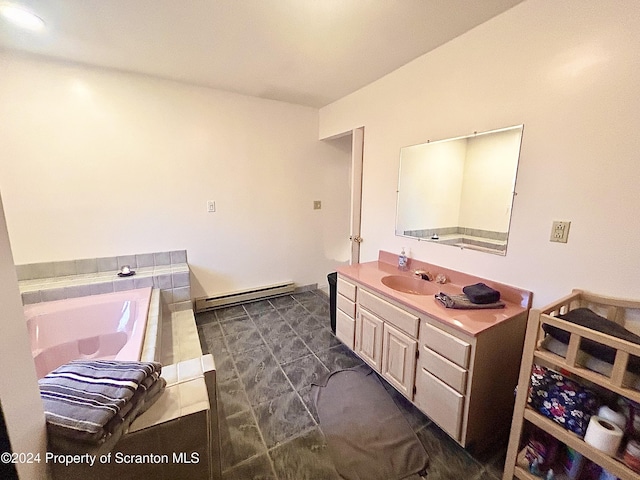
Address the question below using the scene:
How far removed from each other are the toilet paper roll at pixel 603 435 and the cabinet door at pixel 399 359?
72cm

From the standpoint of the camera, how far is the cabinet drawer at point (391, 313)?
1.57 m

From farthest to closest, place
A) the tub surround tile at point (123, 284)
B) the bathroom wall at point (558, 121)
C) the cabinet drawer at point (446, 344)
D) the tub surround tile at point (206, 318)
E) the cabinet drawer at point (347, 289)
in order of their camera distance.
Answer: the tub surround tile at point (206, 318)
the tub surround tile at point (123, 284)
the cabinet drawer at point (347, 289)
the cabinet drawer at point (446, 344)
the bathroom wall at point (558, 121)

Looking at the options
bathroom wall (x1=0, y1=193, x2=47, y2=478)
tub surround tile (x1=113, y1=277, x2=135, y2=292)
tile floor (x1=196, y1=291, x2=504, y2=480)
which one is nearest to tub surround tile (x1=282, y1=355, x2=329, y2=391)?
tile floor (x1=196, y1=291, x2=504, y2=480)

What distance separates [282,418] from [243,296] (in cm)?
170

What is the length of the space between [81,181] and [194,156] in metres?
0.94

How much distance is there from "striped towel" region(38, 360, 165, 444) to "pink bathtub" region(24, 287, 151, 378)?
36.4 inches

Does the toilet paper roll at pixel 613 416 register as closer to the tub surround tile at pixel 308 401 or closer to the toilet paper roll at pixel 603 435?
the toilet paper roll at pixel 603 435

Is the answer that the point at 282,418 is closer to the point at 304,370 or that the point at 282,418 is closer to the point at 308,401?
the point at 308,401

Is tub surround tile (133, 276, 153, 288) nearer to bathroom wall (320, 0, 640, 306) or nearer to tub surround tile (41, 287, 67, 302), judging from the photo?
tub surround tile (41, 287, 67, 302)

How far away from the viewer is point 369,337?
1.93 metres

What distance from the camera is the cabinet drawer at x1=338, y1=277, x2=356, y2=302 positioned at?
6.79 feet

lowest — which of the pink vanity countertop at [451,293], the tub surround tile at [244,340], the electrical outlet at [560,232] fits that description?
the tub surround tile at [244,340]

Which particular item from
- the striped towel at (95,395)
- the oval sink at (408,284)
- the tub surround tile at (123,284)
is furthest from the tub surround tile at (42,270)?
the oval sink at (408,284)

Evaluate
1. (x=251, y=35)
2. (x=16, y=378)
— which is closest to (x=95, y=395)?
(x=16, y=378)
